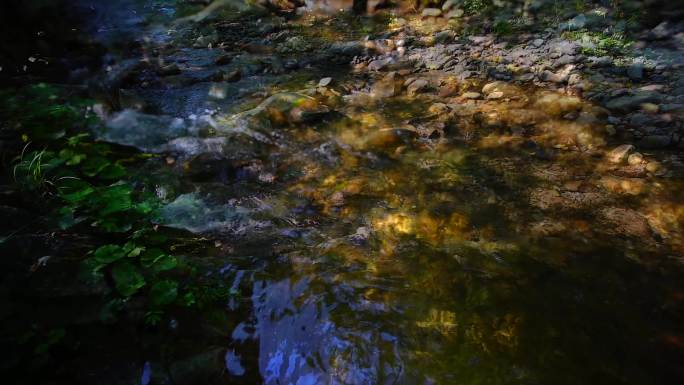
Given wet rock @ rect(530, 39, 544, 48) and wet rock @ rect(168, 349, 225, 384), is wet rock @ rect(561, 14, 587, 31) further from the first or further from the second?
wet rock @ rect(168, 349, 225, 384)

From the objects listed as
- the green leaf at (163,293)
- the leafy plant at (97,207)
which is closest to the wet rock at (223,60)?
the leafy plant at (97,207)

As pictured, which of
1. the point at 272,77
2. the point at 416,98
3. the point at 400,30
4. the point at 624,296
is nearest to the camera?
the point at 624,296

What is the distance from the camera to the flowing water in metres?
2.23

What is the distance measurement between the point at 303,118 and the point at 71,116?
96.0 inches

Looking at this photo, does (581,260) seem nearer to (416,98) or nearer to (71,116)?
(416,98)

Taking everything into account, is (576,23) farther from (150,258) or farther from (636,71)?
(150,258)

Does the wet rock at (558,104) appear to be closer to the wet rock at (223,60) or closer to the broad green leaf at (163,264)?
the broad green leaf at (163,264)

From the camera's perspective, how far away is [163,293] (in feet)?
7.20

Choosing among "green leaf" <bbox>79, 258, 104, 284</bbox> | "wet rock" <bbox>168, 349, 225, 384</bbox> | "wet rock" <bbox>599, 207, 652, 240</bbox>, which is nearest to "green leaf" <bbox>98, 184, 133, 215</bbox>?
"green leaf" <bbox>79, 258, 104, 284</bbox>

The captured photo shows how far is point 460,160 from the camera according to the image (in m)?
4.18

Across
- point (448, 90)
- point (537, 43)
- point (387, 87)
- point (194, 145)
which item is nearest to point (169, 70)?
point (194, 145)

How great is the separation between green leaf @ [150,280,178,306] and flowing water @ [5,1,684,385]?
159 millimetres

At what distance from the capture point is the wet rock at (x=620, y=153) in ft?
12.7

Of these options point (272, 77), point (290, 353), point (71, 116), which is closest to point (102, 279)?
point (290, 353)
